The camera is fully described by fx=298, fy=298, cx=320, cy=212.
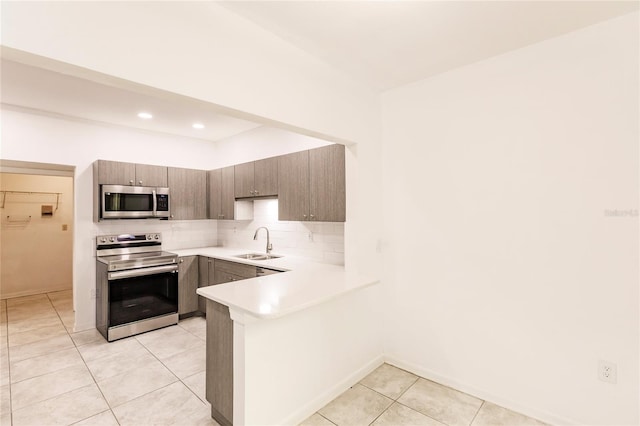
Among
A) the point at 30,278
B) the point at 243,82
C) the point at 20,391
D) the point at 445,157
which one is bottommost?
the point at 20,391

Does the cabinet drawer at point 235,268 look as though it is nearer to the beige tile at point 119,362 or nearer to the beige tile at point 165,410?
the beige tile at point 119,362

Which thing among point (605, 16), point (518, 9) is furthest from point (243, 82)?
point (605, 16)

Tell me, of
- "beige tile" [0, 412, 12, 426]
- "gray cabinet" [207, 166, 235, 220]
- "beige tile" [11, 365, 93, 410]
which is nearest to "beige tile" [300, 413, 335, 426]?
"beige tile" [11, 365, 93, 410]

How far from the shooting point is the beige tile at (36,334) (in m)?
3.46

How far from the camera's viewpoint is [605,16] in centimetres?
189

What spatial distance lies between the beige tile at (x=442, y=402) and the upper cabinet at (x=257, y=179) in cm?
244

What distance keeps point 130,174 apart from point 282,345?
10.8 feet

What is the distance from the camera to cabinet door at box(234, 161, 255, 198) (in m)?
3.95

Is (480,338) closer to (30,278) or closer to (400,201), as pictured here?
(400,201)

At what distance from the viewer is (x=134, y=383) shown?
103 inches

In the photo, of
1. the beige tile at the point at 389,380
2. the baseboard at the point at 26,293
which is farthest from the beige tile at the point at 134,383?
the baseboard at the point at 26,293

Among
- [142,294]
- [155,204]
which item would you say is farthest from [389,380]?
[155,204]

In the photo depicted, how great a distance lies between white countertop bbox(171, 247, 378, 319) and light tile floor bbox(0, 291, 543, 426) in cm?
91

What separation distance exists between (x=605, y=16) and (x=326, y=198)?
2355 mm
